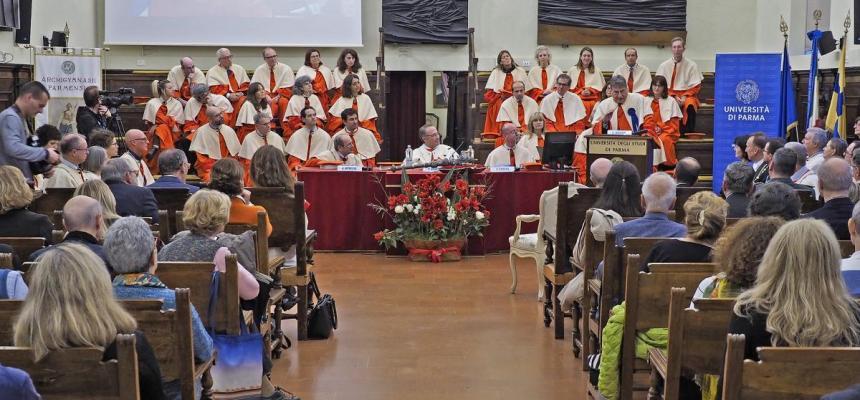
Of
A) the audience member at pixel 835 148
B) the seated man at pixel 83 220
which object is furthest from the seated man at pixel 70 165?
the audience member at pixel 835 148

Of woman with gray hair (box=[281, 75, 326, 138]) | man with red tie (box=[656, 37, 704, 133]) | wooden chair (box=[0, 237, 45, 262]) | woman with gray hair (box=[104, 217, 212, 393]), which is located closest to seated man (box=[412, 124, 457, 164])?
woman with gray hair (box=[281, 75, 326, 138])

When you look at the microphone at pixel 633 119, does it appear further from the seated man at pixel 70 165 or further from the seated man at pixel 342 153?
the seated man at pixel 70 165

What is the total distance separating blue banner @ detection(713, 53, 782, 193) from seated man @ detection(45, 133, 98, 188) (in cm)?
795

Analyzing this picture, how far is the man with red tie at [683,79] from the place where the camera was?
14648 millimetres

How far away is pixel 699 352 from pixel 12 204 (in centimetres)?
355

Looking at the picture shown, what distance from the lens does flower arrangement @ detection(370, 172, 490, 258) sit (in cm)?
1003

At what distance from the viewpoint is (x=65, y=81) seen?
13.3 meters

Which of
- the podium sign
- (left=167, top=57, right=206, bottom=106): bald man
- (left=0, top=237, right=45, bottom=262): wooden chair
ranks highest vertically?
(left=167, top=57, right=206, bottom=106): bald man

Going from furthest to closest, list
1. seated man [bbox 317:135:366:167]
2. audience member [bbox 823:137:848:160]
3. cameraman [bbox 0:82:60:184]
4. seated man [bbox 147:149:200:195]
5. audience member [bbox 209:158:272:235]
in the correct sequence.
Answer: seated man [bbox 317:135:366:167], audience member [bbox 823:137:848:160], cameraman [bbox 0:82:60:184], seated man [bbox 147:149:200:195], audience member [bbox 209:158:272:235]

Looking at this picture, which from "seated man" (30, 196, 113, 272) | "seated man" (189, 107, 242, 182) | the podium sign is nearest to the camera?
"seated man" (30, 196, 113, 272)

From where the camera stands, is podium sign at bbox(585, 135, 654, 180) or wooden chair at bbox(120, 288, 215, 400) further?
podium sign at bbox(585, 135, 654, 180)

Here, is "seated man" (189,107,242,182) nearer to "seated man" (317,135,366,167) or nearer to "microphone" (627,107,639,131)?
"seated man" (317,135,366,167)

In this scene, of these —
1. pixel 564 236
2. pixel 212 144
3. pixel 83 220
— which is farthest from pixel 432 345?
pixel 212 144

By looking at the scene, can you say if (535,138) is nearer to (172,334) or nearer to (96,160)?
(96,160)
